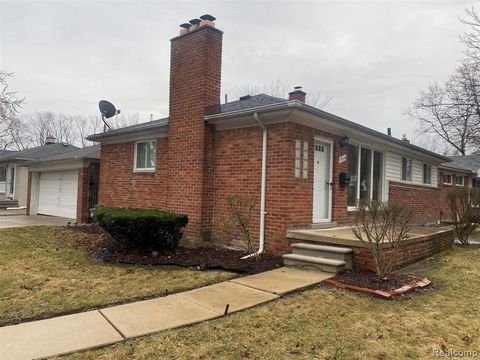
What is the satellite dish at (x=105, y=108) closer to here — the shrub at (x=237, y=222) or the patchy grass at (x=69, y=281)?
the patchy grass at (x=69, y=281)

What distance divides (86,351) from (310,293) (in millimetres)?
3061

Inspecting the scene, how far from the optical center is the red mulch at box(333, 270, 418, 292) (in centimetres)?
532

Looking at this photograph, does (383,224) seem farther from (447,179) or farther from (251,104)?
(447,179)

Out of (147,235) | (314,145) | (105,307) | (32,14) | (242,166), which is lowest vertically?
(105,307)

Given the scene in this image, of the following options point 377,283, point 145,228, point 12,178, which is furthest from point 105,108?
point 12,178

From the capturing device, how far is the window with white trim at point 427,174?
14.9m

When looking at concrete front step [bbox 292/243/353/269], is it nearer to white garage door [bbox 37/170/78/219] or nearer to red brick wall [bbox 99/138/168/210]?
red brick wall [bbox 99/138/168/210]

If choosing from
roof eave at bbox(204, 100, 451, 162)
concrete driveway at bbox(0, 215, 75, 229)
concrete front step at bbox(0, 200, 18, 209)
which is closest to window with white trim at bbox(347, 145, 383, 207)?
roof eave at bbox(204, 100, 451, 162)

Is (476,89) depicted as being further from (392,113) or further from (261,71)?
(261,71)

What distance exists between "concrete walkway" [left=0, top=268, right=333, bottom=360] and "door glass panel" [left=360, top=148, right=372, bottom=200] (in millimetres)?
5309

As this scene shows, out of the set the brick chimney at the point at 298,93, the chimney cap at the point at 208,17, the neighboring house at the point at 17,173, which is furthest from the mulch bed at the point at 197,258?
the neighboring house at the point at 17,173

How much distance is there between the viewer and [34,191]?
17547 mm

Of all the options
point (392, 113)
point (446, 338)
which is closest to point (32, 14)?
point (446, 338)

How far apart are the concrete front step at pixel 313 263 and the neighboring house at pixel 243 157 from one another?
62cm
